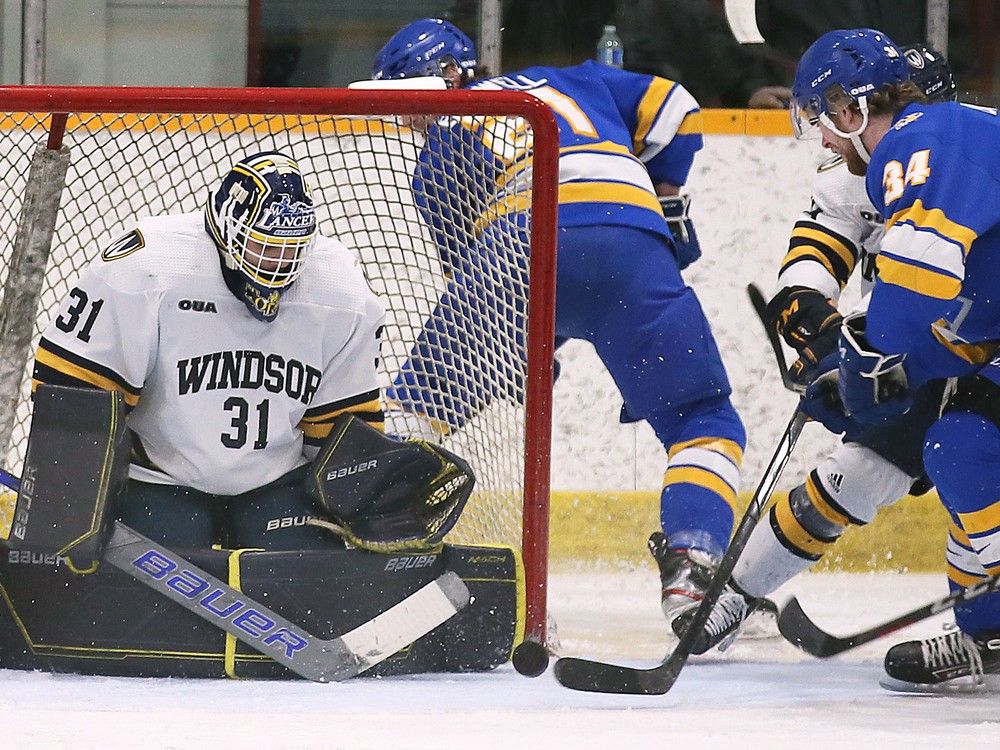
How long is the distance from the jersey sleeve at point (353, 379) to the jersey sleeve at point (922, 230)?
0.78m

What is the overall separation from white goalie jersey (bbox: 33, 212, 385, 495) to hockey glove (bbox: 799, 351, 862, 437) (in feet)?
2.19

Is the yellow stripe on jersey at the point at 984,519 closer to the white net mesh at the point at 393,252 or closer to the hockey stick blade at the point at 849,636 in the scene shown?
the hockey stick blade at the point at 849,636

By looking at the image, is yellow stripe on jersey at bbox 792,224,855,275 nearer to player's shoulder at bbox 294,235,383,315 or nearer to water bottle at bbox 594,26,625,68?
player's shoulder at bbox 294,235,383,315

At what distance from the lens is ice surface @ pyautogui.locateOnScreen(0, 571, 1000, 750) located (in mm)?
1963

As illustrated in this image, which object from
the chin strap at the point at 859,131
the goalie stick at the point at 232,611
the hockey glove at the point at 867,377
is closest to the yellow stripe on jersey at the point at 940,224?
the hockey glove at the point at 867,377

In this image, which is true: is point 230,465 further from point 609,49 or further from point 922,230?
point 609,49

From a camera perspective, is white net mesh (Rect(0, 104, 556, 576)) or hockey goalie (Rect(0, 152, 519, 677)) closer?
hockey goalie (Rect(0, 152, 519, 677))

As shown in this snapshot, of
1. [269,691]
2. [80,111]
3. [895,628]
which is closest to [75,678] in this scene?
[269,691]

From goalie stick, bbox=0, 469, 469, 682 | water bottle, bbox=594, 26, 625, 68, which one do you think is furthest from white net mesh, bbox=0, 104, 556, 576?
water bottle, bbox=594, 26, 625, 68

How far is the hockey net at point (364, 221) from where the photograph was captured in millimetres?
2463

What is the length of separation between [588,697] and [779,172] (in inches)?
70.4

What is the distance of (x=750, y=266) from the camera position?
3.77 metres

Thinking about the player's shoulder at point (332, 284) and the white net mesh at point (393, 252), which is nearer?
the player's shoulder at point (332, 284)

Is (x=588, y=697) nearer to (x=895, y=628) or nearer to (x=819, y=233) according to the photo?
(x=895, y=628)
